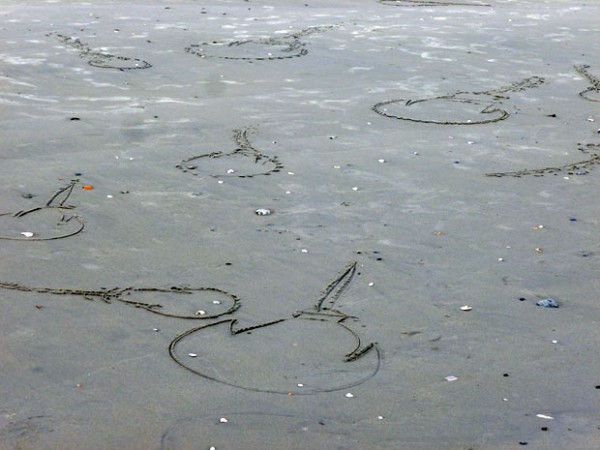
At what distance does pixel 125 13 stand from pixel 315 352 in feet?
34.9

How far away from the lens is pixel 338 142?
9109mm

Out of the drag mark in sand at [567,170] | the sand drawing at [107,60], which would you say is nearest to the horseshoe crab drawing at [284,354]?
the drag mark in sand at [567,170]

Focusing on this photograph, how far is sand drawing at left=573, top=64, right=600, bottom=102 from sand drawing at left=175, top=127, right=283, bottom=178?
4.43 metres

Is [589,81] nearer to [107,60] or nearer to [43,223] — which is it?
[107,60]

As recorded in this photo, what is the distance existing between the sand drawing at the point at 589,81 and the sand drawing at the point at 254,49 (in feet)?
11.5

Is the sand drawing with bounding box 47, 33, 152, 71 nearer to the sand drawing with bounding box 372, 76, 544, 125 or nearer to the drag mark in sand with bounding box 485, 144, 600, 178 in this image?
the sand drawing with bounding box 372, 76, 544, 125

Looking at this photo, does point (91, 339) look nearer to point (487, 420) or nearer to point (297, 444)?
point (297, 444)

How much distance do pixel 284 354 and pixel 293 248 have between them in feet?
4.94

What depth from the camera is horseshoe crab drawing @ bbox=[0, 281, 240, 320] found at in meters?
5.75

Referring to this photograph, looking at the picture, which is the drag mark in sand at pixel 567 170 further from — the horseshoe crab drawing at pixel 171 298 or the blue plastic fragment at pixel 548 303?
the horseshoe crab drawing at pixel 171 298

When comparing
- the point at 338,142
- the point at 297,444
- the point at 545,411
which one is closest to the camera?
the point at 297,444

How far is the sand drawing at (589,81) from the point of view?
36.9 feet

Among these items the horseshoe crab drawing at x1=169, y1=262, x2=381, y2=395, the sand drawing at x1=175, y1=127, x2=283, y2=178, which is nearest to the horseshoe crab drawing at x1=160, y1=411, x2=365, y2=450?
the horseshoe crab drawing at x1=169, y1=262, x2=381, y2=395

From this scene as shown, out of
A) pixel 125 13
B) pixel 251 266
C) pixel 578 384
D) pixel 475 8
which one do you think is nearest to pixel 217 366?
pixel 251 266
